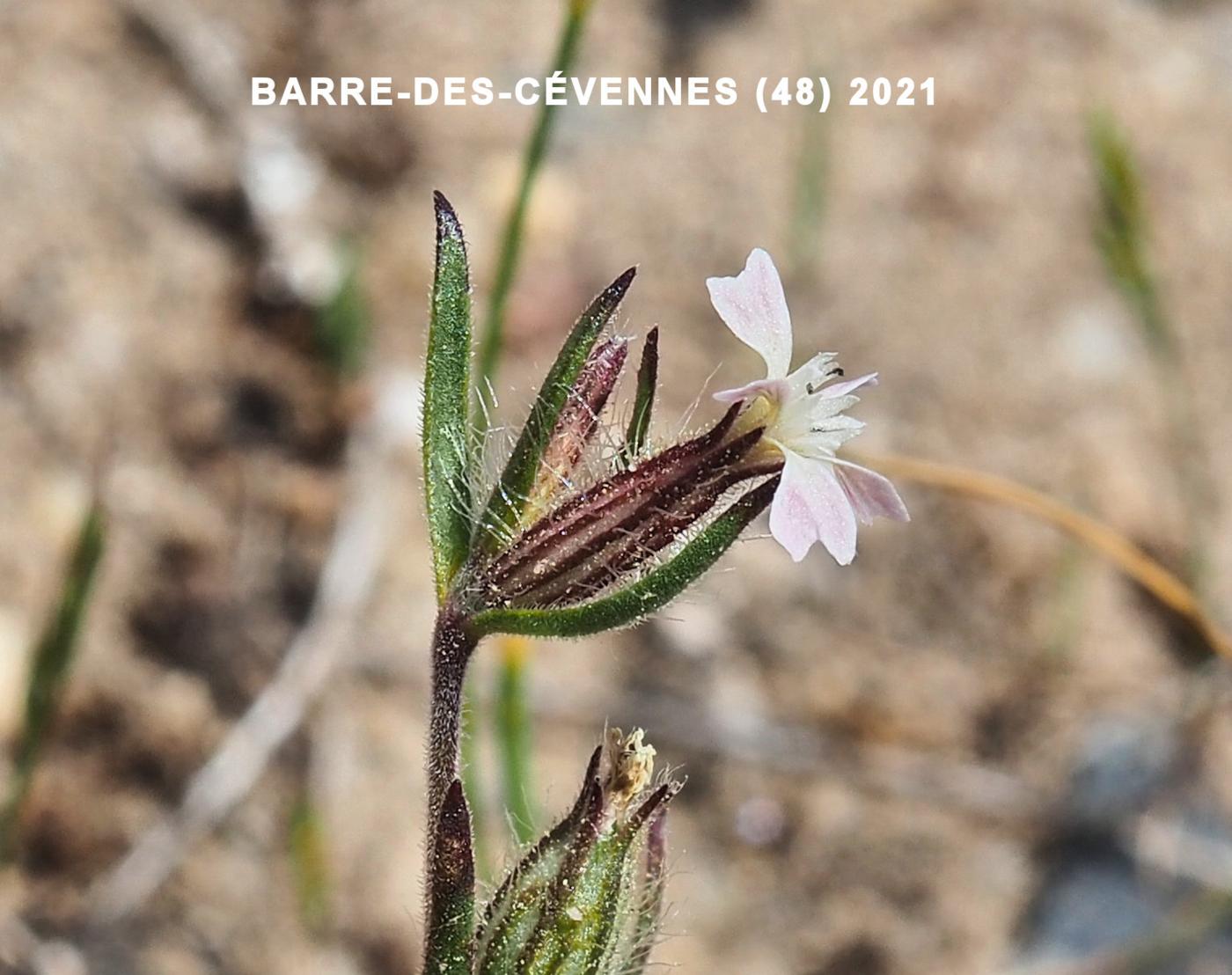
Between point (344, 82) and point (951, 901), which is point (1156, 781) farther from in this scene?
point (344, 82)

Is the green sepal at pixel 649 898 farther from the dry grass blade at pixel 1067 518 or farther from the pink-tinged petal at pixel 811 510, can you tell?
the dry grass blade at pixel 1067 518

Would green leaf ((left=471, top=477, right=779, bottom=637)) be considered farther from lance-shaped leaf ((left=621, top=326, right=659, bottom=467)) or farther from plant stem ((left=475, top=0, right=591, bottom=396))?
plant stem ((left=475, top=0, right=591, bottom=396))

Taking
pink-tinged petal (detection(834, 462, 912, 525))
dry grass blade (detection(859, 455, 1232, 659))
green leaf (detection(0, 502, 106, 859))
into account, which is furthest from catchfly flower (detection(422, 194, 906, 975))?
dry grass blade (detection(859, 455, 1232, 659))

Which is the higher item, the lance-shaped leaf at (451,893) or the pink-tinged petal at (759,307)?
the pink-tinged petal at (759,307)

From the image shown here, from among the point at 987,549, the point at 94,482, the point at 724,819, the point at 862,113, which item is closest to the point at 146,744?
the point at 94,482

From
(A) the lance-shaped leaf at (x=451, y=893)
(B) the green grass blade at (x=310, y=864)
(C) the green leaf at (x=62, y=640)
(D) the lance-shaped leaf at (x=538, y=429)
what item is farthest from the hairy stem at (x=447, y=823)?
(B) the green grass blade at (x=310, y=864)

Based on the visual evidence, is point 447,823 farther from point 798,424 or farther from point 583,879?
point 798,424
